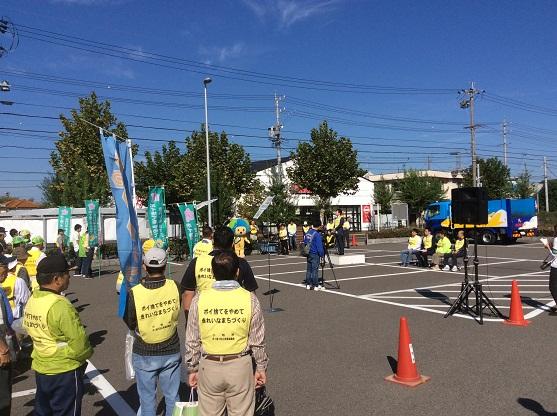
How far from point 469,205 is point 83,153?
84.2 feet

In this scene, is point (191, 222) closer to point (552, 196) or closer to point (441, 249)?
point (441, 249)

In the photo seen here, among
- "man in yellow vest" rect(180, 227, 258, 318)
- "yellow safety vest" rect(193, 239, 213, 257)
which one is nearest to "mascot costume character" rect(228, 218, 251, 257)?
"yellow safety vest" rect(193, 239, 213, 257)

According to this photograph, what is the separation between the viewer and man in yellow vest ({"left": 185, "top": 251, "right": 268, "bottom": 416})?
2.99 m

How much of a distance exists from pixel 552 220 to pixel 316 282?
44.4 metres

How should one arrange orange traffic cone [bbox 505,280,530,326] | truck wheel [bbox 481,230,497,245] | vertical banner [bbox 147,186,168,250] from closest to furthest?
orange traffic cone [bbox 505,280,530,326]
vertical banner [bbox 147,186,168,250]
truck wheel [bbox 481,230,497,245]

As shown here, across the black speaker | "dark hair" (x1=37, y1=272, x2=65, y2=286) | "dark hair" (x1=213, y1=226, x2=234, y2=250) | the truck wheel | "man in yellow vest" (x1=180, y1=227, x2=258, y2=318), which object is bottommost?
the truck wheel

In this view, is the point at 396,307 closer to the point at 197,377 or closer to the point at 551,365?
the point at 551,365

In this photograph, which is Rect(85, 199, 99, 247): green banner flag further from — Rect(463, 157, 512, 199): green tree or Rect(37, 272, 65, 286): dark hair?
Rect(463, 157, 512, 199): green tree

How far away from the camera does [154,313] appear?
3590 millimetres

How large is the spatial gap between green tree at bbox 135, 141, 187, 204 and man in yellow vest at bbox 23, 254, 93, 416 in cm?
3202

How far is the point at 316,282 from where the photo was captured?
12375mm

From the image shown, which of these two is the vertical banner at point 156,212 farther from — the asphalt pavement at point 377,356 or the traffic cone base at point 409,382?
the traffic cone base at point 409,382

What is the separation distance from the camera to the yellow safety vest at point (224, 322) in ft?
9.84

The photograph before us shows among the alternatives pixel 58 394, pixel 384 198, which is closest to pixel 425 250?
pixel 58 394
